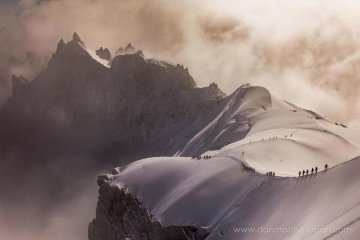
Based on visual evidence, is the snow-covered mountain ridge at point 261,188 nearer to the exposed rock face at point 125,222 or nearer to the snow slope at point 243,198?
the snow slope at point 243,198

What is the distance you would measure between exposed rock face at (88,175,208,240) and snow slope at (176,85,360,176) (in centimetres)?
1864

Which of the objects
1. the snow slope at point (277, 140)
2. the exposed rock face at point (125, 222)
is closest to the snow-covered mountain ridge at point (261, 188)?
the snow slope at point (277, 140)

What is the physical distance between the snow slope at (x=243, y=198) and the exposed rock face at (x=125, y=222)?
1.45 metres

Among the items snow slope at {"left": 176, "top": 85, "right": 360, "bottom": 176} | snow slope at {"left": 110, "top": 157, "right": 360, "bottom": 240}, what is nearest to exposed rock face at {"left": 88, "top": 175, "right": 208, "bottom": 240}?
snow slope at {"left": 110, "top": 157, "right": 360, "bottom": 240}

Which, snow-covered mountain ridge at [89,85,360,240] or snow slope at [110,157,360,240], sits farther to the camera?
snow-covered mountain ridge at [89,85,360,240]

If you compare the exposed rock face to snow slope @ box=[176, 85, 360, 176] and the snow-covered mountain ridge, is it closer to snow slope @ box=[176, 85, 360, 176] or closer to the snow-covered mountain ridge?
the snow-covered mountain ridge

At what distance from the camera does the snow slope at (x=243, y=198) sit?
61062 millimetres

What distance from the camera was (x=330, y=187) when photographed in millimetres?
69625

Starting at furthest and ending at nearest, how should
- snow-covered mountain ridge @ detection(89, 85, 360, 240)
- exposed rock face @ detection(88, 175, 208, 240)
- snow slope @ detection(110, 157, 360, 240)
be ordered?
exposed rock face @ detection(88, 175, 208, 240)
snow-covered mountain ridge @ detection(89, 85, 360, 240)
snow slope @ detection(110, 157, 360, 240)

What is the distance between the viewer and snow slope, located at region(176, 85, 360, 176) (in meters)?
109

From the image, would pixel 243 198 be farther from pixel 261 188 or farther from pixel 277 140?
pixel 277 140

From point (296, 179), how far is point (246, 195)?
29.0ft

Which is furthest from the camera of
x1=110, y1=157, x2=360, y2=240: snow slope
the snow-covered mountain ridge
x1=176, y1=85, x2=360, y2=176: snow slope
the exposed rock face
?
x1=176, y1=85, x2=360, y2=176: snow slope

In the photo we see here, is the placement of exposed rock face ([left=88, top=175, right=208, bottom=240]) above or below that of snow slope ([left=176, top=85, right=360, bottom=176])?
below
